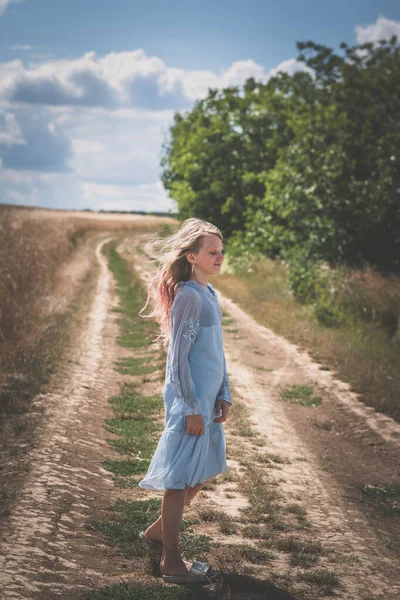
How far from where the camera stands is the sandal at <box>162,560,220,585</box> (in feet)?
11.9

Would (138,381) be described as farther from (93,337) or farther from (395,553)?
(395,553)

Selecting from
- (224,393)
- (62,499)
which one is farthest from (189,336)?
(62,499)

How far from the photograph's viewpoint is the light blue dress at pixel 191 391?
3617mm

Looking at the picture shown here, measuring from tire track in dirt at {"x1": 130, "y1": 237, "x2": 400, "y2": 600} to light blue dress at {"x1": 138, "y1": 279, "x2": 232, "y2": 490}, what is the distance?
3.83ft

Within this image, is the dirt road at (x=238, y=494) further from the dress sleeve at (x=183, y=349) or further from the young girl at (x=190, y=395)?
the dress sleeve at (x=183, y=349)

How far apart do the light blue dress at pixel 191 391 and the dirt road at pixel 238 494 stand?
78 centimetres

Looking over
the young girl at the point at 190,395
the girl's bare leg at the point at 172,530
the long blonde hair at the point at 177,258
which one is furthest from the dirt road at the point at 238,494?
the long blonde hair at the point at 177,258

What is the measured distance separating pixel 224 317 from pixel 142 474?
896 cm

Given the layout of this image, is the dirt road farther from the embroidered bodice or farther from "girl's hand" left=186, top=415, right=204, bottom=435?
the embroidered bodice

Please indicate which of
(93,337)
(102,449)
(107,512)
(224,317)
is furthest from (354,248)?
(107,512)

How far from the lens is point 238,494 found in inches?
214

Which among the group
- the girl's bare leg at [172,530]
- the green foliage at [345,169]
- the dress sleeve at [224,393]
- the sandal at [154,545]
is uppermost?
the green foliage at [345,169]

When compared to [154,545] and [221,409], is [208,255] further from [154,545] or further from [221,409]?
[154,545]

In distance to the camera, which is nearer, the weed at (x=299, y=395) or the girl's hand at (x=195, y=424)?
the girl's hand at (x=195, y=424)
